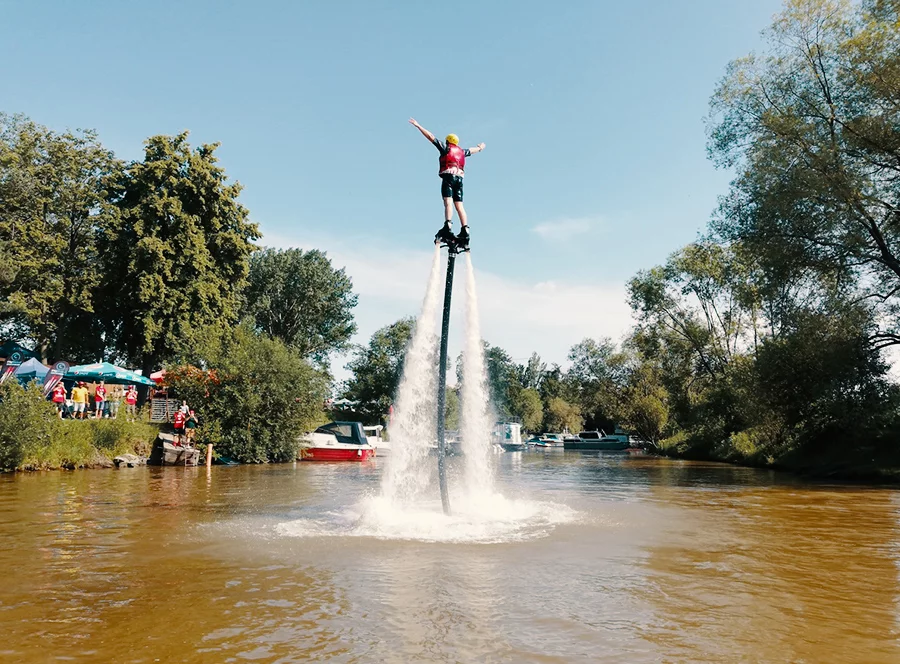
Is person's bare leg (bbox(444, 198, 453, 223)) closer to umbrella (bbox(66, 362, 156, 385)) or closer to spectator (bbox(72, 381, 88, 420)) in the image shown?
spectator (bbox(72, 381, 88, 420))

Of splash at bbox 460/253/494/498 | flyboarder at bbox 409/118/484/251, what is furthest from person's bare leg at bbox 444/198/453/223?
splash at bbox 460/253/494/498

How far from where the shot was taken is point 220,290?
1778 inches

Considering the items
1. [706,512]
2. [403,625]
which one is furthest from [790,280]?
[403,625]

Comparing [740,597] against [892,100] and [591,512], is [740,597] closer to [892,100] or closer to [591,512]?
[591,512]

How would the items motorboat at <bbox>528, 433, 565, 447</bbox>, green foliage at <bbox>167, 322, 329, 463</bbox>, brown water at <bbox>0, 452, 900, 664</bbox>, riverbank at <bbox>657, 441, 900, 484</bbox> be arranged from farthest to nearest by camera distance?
motorboat at <bbox>528, 433, 565, 447</bbox> < green foliage at <bbox>167, 322, 329, 463</bbox> < riverbank at <bbox>657, 441, 900, 484</bbox> < brown water at <bbox>0, 452, 900, 664</bbox>

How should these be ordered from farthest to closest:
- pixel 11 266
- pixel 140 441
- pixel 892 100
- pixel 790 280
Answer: pixel 11 266 → pixel 140 441 → pixel 790 280 → pixel 892 100

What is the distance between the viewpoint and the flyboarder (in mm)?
11656

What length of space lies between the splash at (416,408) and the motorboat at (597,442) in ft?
246

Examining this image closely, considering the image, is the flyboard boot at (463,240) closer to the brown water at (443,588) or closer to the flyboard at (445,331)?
the flyboard at (445,331)

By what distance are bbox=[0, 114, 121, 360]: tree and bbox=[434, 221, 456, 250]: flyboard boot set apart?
35583mm

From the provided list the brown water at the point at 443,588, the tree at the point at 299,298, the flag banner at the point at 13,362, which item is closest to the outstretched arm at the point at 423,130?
the brown water at the point at 443,588

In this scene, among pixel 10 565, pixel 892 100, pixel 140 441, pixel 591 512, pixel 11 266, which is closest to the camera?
pixel 10 565


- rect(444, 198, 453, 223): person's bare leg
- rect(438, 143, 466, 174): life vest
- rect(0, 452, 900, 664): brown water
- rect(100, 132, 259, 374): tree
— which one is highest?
rect(100, 132, 259, 374): tree

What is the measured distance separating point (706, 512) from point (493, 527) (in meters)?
6.39
